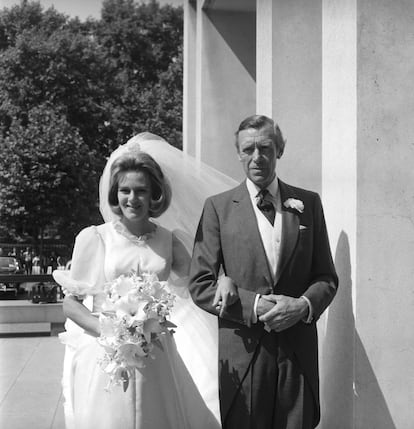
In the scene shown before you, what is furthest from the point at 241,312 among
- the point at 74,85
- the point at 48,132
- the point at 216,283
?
the point at 74,85

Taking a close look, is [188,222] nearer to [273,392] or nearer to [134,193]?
[134,193]

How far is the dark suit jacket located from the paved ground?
3393 mm

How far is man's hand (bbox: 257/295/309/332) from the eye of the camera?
2.80 metres

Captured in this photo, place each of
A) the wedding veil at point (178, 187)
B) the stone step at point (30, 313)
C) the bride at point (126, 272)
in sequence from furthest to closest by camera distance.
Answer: the stone step at point (30, 313) < the wedding veil at point (178, 187) < the bride at point (126, 272)

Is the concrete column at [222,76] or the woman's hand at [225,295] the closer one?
the woman's hand at [225,295]

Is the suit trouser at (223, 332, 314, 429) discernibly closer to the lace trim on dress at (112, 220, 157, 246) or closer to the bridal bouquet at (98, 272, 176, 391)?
the bridal bouquet at (98, 272, 176, 391)

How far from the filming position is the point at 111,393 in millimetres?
3260

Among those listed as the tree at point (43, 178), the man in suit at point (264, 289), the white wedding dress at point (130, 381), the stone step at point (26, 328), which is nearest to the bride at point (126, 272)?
the white wedding dress at point (130, 381)

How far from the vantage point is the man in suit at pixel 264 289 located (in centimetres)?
289

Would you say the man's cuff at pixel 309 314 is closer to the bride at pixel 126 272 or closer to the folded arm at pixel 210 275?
the folded arm at pixel 210 275

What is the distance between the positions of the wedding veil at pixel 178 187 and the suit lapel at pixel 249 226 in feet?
2.57

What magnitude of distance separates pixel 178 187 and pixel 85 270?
0.81 metres

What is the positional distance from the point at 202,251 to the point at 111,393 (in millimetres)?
886

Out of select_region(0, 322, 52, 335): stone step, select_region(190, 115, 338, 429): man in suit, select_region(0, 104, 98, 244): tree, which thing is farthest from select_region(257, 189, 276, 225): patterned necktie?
select_region(0, 104, 98, 244): tree
